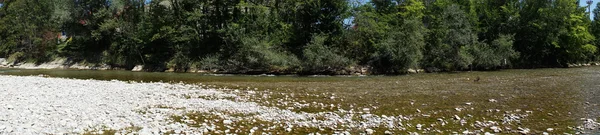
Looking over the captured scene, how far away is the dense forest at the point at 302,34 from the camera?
138ft

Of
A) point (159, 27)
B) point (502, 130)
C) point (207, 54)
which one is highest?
point (159, 27)

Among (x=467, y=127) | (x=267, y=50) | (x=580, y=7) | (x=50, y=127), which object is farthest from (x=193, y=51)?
(x=580, y=7)

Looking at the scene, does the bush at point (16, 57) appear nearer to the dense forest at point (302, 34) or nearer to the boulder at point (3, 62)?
the dense forest at point (302, 34)

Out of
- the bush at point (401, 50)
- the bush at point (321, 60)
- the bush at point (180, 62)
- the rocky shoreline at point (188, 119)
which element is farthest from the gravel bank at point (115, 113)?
the bush at point (180, 62)

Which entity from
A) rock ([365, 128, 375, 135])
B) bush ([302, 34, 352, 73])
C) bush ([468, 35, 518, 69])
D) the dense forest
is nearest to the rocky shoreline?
rock ([365, 128, 375, 135])

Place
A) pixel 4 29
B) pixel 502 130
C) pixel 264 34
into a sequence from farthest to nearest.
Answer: pixel 4 29, pixel 264 34, pixel 502 130

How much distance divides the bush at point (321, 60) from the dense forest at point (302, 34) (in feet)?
0.36

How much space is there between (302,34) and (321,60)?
294 inches

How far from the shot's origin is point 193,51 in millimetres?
50562

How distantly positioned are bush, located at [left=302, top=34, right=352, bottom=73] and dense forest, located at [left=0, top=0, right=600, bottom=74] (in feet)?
0.36

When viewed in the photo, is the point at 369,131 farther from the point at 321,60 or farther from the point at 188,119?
the point at 321,60

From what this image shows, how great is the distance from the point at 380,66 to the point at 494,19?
23.4 meters

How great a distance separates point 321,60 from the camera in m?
39.6

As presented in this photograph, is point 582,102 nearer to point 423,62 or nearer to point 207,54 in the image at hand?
point 423,62
